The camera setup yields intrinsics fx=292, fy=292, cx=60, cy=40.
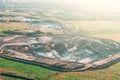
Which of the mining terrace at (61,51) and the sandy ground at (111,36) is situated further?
the sandy ground at (111,36)

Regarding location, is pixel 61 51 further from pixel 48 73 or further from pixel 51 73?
pixel 48 73

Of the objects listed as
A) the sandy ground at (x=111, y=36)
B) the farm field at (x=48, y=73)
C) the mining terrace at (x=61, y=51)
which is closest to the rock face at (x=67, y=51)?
the mining terrace at (x=61, y=51)

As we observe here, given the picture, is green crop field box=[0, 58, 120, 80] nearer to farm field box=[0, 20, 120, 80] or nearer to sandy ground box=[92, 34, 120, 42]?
farm field box=[0, 20, 120, 80]

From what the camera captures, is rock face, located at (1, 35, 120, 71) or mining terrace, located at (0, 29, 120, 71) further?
rock face, located at (1, 35, 120, 71)

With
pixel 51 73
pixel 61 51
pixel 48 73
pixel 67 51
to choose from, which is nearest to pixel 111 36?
pixel 67 51

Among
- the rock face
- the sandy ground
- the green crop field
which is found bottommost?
Answer: the sandy ground

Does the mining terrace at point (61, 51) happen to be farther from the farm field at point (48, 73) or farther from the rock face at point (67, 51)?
the farm field at point (48, 73)

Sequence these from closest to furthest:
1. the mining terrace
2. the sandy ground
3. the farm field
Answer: the farm field, the mining terrace, the sandy ground

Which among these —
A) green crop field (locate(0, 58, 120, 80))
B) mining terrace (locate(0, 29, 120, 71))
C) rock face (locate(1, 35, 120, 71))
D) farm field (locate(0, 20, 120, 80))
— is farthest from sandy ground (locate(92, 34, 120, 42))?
green crop field (locate(0, 58, 120, 80))

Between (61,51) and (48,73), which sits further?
(61,51)
